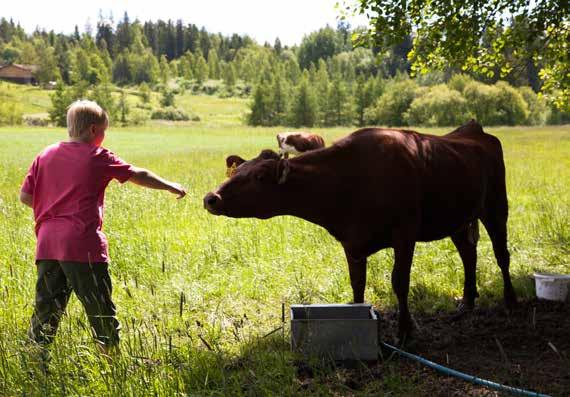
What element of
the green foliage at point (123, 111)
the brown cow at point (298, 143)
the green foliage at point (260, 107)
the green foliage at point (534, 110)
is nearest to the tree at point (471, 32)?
the brown cow at point (298, 143)

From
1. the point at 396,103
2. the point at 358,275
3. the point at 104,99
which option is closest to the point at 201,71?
the point at 104,99

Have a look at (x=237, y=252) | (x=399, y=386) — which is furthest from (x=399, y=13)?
(x=399, y=386)

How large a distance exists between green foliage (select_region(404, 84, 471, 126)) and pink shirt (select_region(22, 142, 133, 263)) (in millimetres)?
80954

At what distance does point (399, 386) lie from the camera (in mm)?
4242

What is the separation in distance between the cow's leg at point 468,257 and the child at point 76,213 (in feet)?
11.2

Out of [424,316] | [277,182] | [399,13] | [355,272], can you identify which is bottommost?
[424,316]

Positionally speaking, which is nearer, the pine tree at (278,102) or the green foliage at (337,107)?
the green foliage at (337,107)

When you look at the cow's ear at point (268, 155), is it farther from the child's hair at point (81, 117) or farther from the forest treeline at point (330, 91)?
the forest treeline at point (330, 91)

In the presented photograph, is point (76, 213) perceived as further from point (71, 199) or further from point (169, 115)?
point (169, 115)

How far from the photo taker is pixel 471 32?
8359mm

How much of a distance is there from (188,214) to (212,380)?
291 inches

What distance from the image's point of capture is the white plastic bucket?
21.1 feet

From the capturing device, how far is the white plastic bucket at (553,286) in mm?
6430

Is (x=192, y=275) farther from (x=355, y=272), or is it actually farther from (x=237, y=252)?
(x=355, y=272)
